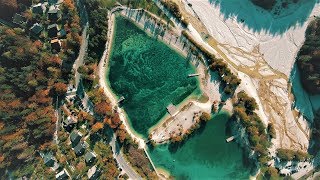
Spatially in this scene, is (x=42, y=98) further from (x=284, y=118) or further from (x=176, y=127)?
(x=284, y=118)

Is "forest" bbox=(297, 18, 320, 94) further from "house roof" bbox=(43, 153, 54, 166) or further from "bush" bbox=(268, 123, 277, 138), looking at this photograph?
"house roof" bbox=(43, 153, 54, 166)

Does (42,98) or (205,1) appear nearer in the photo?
(42,98)

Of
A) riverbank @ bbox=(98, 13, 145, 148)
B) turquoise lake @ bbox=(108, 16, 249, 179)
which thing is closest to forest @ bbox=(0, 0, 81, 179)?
riverbank @ bbox=(98, 13, 145, 148)

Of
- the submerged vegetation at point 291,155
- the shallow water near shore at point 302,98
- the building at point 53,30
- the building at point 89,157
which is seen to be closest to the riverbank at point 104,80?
the building at point 89,157

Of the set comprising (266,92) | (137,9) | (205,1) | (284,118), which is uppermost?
(205,1)

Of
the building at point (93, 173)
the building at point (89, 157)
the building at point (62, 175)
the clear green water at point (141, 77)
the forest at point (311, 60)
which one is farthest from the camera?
the clear green water at point (141, 77)

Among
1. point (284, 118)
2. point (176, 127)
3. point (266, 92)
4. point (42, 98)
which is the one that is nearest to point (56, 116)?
point (42, 98)

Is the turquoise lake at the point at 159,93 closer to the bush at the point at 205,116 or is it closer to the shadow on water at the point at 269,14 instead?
the bush at the point at 205,116
